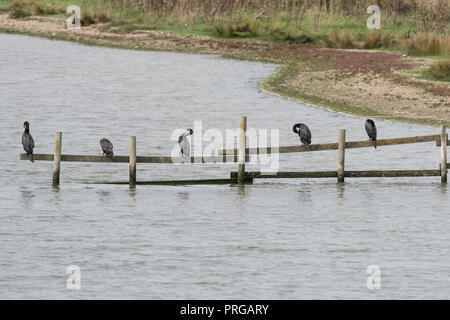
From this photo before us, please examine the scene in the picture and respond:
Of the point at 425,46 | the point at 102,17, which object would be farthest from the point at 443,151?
the point at 102,17

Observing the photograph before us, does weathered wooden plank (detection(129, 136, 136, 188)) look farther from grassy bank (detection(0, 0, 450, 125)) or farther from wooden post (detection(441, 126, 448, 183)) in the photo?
grassy bank (detection(0, 0, 450, 125))

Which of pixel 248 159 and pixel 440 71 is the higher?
pixel 440 71

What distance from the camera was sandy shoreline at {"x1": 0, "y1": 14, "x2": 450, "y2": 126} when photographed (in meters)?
43.3

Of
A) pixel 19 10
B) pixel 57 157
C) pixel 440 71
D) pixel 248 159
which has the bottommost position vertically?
pixel 248 159

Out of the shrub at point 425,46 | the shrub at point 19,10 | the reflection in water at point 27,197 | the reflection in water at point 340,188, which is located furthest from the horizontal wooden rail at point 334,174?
the shrub at point 19,10

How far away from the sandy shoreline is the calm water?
179 cm

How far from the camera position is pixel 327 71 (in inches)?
2084

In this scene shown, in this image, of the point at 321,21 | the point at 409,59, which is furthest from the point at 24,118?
the point at 321,21

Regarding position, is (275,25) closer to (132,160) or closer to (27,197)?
(27,197)

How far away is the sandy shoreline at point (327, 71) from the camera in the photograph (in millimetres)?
43297

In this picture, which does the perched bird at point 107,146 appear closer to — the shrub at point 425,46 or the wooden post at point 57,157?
the wooden post at point 57,157

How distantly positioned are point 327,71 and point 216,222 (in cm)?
2804

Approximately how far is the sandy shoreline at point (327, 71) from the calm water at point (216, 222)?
1786mm
